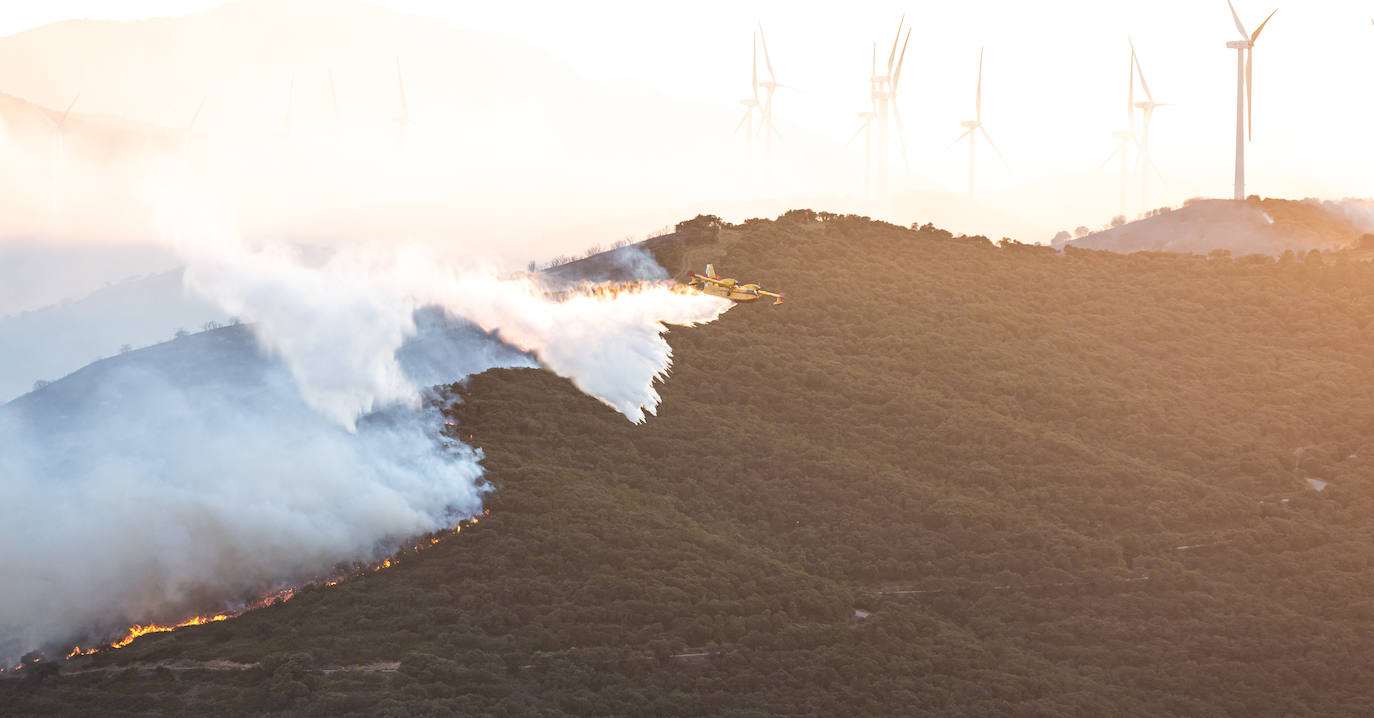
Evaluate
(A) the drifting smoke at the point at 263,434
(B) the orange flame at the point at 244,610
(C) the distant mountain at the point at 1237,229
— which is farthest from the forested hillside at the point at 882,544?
(C) the distant mountain at the point at 1237,229

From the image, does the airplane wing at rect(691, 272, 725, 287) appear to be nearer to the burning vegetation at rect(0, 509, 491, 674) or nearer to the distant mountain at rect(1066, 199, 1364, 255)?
the burning vegetation at rect(0, 509, 491, 674)

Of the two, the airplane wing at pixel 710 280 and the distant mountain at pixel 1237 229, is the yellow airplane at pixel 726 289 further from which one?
the distant mountain at pixel 1237 229

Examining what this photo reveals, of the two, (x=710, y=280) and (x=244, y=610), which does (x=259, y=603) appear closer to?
(x=244, y=610)

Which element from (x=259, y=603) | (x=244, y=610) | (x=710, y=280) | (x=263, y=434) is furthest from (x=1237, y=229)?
(x=244, y=610)

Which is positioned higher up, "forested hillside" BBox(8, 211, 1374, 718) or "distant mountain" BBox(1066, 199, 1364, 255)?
"distant mountain" BBox(1066, 199, 1364, 255)

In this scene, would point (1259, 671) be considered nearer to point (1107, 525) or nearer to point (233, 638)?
point (1107, 525)

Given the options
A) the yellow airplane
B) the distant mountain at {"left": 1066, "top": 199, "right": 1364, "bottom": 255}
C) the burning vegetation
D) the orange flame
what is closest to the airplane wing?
the yellow airplane

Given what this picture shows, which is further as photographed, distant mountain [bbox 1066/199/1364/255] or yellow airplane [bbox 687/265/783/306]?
distant mountain [bbox 1066/199/1364/255]

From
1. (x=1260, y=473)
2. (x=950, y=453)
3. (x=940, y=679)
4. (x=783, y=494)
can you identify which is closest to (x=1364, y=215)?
(x=1260, y=473)
